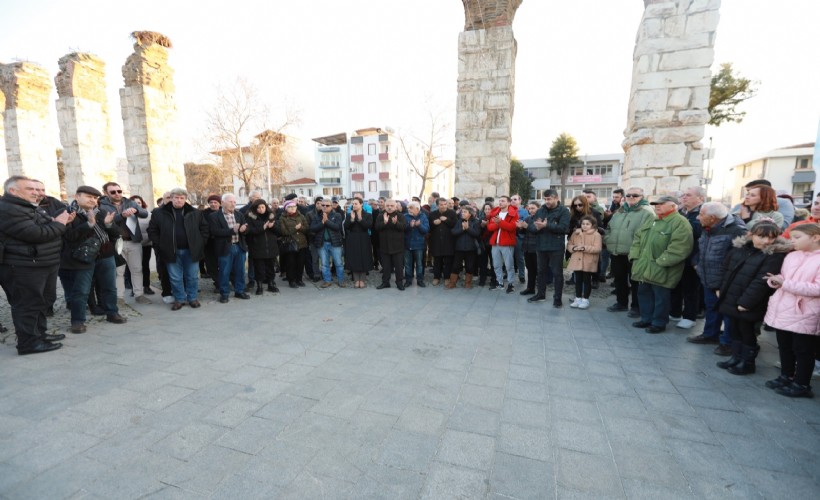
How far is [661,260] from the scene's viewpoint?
15.1 ft

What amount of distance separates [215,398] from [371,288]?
14.2 feet

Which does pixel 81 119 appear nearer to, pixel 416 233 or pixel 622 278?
pixel 416 233

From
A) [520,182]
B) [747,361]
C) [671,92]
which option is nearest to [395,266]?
[747,361]

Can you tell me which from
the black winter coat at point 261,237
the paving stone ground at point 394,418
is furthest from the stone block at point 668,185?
the black winter coat at point 261,237

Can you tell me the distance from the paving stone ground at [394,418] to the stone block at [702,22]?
207 inches

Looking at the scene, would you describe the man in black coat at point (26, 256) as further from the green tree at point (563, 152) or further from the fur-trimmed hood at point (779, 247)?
the green tree at point (563, 152)

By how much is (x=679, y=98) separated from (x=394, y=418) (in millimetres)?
7521

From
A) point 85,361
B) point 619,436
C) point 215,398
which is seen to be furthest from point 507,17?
point 85,361

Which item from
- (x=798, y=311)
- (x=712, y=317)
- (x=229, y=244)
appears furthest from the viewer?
(x=229, y=244)

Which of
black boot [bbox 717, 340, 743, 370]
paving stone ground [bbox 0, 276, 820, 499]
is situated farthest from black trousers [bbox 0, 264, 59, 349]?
black boot [bbox 717, 340, 743, 370]

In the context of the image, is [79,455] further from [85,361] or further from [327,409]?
[85,361]

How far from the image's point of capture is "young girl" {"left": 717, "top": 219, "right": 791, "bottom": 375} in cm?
338

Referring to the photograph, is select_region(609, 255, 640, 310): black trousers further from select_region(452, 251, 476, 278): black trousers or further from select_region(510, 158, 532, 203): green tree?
select_region(510, 158, 532, 203): green tree

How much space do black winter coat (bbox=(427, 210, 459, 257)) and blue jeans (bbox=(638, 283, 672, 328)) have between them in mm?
3387
